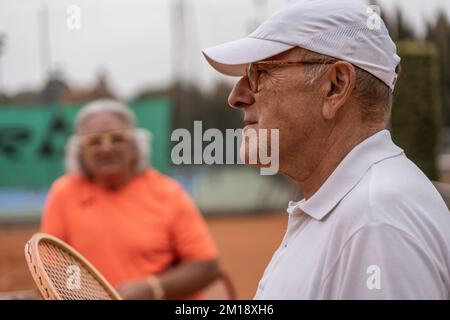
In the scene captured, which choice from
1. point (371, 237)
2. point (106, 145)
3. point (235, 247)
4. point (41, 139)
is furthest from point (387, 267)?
point (41, 139)

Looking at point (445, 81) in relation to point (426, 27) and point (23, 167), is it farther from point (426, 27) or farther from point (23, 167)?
point (23, 167)

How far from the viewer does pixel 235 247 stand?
38.0ft

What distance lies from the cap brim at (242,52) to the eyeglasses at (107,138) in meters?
2.09

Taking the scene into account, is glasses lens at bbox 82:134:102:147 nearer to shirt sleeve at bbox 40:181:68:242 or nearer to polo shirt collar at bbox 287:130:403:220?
shirt sleeve at bbox 40:181:68:242

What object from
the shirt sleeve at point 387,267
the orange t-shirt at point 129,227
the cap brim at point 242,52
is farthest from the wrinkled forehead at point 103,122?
the shirt sleeve at point 387,267

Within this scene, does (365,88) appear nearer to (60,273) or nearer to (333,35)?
(333,35)

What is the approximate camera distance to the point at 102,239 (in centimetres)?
331

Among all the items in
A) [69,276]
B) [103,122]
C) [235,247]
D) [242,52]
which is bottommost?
[235,247]

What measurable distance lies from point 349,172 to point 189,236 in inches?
76.4

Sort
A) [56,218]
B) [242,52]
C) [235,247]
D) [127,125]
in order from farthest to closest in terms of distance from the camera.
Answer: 1. [235,247]
2. [127,125]
3. [56,218]
4. [242,52]

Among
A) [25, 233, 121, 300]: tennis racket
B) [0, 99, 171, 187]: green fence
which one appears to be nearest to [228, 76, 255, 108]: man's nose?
[25, 233, 121, 300]: tennis racket

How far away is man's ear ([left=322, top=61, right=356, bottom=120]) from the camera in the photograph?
4.98ft

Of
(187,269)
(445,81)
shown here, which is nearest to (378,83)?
(187,269)
